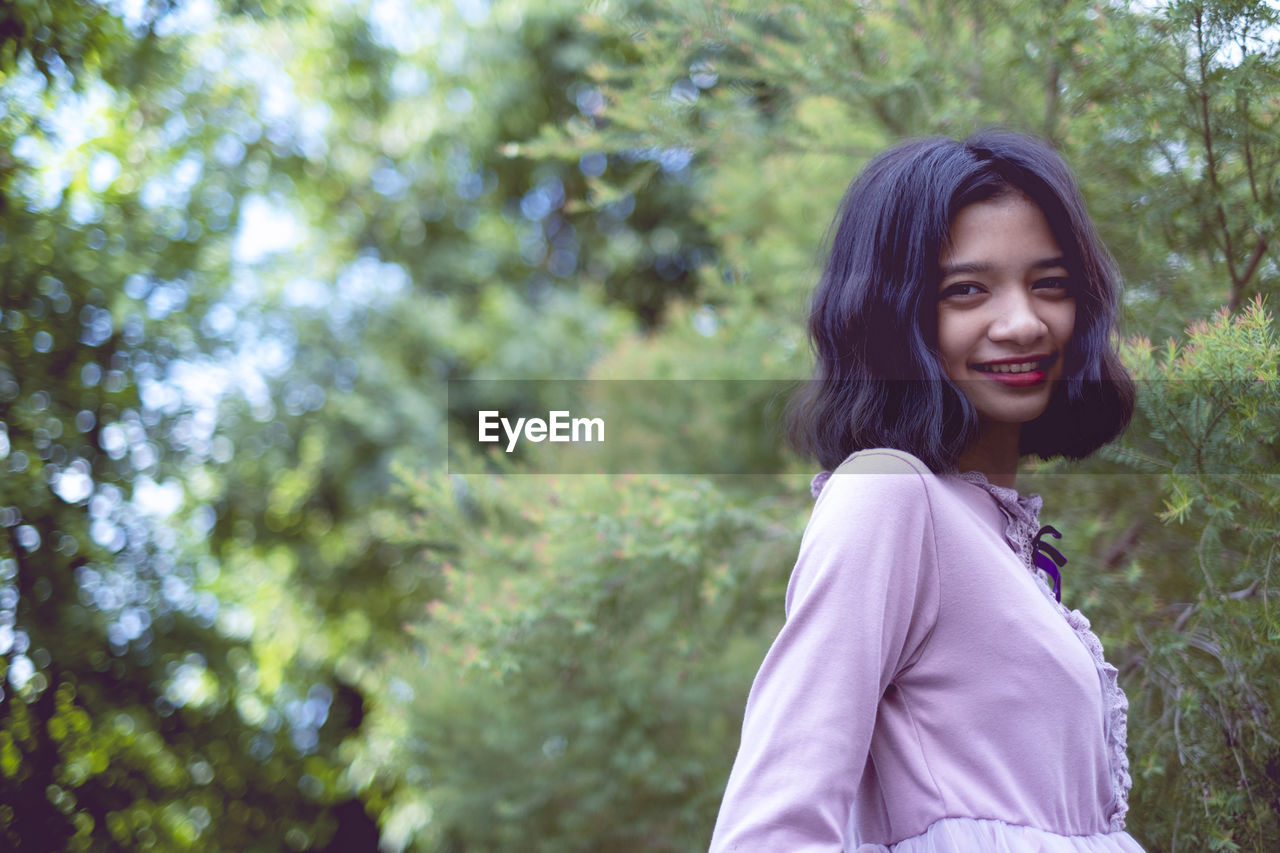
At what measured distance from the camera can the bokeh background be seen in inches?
66.6

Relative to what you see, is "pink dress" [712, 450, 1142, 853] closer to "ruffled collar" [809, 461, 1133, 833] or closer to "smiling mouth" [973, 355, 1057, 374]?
"ruffled collar" [809, 461, 1133, 833]

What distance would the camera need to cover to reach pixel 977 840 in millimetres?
925

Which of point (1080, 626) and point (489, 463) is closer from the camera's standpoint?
point (1080, 626)

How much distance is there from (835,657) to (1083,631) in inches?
16.3

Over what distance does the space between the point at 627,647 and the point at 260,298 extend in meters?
2.10

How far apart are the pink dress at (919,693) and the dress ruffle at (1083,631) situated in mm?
66

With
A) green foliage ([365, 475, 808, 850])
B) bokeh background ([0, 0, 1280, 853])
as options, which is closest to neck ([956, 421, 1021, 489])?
bokeh background ([0, 0, 1280, 853])

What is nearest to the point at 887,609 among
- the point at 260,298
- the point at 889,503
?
the point at 889,503

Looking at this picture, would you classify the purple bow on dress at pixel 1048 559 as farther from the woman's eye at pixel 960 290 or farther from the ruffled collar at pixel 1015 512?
the woman's eye at pixel 960 290

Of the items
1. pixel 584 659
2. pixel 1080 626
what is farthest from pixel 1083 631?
pixel 584 659

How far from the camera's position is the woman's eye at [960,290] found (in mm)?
1124

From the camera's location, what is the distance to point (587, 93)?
5754 mm

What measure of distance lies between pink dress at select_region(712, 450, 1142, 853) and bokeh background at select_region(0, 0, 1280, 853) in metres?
0.58

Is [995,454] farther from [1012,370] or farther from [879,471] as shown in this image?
[879,471]
